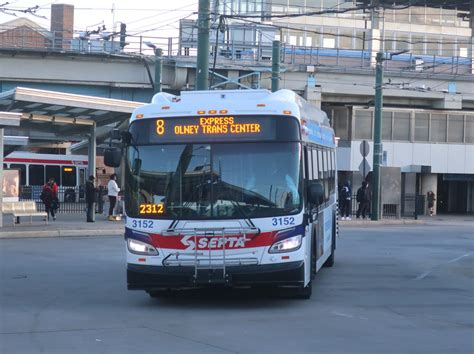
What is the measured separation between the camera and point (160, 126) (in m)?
13.0

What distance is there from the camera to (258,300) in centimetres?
1382

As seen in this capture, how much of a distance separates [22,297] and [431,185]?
45253 mm

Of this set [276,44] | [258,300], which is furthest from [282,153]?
[276,44]

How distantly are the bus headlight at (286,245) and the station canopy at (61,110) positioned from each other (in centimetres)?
1589

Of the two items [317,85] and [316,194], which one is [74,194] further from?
[316,194]

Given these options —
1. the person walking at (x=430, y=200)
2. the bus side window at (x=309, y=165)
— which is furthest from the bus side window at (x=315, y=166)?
the person walking at (x=430, y=200)

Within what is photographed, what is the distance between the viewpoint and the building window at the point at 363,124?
55.1 metres

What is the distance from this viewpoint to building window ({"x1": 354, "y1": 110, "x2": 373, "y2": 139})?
55.1m

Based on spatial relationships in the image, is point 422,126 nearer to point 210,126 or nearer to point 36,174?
point 36,174

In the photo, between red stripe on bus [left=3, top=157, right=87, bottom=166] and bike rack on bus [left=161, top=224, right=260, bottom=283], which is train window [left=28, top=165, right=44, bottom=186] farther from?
bike rack on bus [left=161, top=224, right=260, bottom=283]

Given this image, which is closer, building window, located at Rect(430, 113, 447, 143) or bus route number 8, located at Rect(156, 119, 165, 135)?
bus route number 8, located at Rect(156, 119, 165, 135)

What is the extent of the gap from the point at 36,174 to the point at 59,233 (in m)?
33.1

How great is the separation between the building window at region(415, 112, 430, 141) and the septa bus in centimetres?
4309

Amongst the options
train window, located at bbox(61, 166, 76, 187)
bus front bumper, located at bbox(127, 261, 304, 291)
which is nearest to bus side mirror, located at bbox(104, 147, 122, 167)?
bus front bumper, located at bbox(127, 261, 304, 291)
